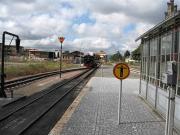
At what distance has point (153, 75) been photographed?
1495 centimetres

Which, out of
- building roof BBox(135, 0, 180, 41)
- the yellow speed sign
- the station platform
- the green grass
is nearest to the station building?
building roof BBox(135, 0, 180, 41)

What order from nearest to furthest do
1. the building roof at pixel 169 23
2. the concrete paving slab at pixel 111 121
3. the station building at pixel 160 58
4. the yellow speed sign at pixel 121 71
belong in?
1. the building roof at pixel 169 23
2. the concrete paving slab at pixel 111 121
3. the station building at pixel 160 58
4. the yellow speed sign at pixel 121 71

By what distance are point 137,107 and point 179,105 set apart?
469cm

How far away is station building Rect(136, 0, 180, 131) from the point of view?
1044cm

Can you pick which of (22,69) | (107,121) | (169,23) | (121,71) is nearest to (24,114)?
(107,121)

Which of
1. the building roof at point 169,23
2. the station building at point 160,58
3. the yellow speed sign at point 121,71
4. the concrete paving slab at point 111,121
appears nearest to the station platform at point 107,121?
the concrete paving slab at point 111,121

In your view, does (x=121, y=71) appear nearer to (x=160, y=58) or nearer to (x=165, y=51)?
(x=165, y=51)

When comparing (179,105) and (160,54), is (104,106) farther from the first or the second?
(179,105)

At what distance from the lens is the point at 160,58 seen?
13.5 meters

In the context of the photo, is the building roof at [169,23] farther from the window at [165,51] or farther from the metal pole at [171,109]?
the metal pole at [171,109]

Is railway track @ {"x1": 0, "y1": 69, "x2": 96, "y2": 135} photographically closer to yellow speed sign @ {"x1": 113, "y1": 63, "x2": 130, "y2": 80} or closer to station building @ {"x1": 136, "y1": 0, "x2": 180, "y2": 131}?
yellow speed sign @ {"x1": 113, "y1": 63, "x2": 130, "y2": 80}

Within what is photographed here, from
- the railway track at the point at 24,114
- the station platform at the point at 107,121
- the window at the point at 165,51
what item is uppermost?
the window at the point at 165,51

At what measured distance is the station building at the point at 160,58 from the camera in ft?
34.2

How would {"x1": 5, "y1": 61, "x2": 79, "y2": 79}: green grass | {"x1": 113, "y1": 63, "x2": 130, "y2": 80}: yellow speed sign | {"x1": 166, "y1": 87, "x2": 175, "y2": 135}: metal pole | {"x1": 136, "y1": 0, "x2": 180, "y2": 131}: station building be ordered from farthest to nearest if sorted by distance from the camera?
{"x1": 5, "y1": 61, "x2": 79, "y2": 79}: green grass < {"x1": 113, "y1": 63, "x2": 130, "y2": 80}: yellow speed sign < {"x1": 136, "y1": 0, "x2": 180, "y2": 131}: station building < {"x1": 166, "y1": 87, "x2": 175, "y2": 135}: metal pole
